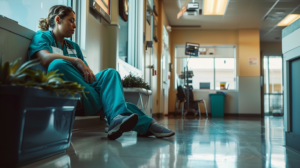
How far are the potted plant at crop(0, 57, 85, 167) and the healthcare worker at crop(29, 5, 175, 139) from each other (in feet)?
A: 1.38

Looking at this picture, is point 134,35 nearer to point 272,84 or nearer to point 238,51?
point 238,51

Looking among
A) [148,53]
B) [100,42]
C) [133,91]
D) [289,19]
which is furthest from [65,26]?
[289,19]

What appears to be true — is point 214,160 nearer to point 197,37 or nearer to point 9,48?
point 9,48

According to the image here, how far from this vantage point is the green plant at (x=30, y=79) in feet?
2.52

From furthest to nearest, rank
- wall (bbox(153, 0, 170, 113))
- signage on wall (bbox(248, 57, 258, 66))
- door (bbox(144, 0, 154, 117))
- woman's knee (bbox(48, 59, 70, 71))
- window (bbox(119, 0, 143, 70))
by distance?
signage on wall (bbox(248, 57, 258, 66)) < wall (bbox(153, 0, 170, 113)) < door (bbox(144, 0, 154, 117)) < window (bbox(119, 0, 143, 70)) < woman's knee (bbox(48, 59, 70, 71))

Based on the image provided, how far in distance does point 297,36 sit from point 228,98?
7547 millimetres

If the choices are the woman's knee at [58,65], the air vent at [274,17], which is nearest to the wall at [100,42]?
the woman's knee at [58,65]

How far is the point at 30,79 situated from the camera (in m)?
0.85

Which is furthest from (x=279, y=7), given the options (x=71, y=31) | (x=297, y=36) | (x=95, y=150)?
(x=95, y=150)

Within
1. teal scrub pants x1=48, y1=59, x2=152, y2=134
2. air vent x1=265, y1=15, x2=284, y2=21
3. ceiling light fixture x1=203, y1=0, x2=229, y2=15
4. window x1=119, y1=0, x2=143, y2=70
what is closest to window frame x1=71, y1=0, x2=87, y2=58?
teal scrub pants x1=48, y1=59, x2=152, y2=134

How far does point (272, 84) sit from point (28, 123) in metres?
10.5

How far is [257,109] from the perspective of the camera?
862 cm

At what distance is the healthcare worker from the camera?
1.50 meters

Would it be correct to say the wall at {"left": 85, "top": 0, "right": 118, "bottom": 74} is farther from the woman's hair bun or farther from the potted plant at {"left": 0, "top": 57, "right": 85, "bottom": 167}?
the potted plant at {"left": 0, "top": 57, "right": 85, "bottom": 167}
